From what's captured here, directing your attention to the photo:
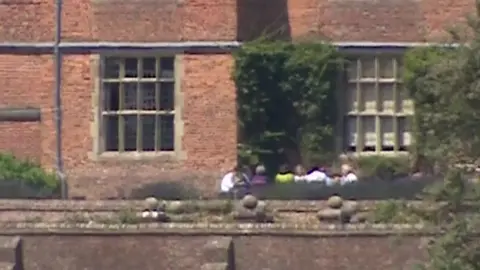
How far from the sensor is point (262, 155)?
32.3m

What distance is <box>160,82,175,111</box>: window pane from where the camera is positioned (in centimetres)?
3288

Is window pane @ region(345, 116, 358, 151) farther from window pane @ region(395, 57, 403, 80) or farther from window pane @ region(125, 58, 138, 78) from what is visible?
window pane @ region(125, 58, 138, 78)

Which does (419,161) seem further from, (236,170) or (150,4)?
(150,4)

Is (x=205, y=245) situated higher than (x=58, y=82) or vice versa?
A: (x=58, y=82)

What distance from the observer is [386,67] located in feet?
107

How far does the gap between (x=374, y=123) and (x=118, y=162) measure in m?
4.44

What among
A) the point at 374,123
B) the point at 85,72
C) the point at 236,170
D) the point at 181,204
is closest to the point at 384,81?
the point at 374,123

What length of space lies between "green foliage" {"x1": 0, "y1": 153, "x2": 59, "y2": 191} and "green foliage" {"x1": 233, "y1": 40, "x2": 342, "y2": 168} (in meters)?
3.29

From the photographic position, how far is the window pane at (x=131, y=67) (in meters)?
33.0

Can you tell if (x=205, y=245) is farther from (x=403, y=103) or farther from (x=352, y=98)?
(x=403, y=103)

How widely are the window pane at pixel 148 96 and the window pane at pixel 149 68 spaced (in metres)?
0.17

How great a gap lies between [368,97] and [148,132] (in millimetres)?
3832

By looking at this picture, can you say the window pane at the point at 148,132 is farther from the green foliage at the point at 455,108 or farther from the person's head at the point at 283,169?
the green foliage at the point at 455,108

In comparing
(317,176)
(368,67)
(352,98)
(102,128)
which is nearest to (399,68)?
(368,67)
